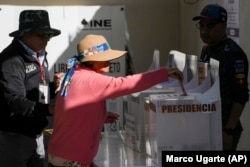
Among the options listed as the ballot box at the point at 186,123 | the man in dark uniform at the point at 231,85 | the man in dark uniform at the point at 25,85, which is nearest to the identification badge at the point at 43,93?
the man in dark uniform at the point at 25,85

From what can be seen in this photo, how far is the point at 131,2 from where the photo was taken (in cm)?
550

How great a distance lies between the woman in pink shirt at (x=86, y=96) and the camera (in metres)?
2.81

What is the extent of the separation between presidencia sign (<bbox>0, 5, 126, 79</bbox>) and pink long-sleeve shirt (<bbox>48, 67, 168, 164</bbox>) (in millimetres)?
2055

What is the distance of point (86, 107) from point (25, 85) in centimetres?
79

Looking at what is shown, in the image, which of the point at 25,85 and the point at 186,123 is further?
the point at 25,85

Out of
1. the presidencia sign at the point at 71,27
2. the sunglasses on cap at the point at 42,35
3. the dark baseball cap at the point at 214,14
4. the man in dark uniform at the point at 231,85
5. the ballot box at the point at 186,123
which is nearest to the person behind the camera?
the ballot box at the point at 186,123

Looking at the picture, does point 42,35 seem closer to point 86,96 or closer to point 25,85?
point 25,85

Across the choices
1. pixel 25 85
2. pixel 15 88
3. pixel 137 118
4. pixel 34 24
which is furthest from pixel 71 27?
pixel 137 118

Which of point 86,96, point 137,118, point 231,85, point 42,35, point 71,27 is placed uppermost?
point 42,35

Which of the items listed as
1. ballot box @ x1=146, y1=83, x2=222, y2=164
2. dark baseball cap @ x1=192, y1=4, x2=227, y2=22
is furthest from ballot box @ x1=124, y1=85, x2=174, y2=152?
dark baseball cap @ x1=192, y1=4, x2=227, y2=22

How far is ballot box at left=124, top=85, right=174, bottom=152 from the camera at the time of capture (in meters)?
3.23

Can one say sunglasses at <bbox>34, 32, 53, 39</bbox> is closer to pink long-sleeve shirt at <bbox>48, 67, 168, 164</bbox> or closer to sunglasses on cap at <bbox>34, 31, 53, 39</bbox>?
sunglasses on cap at <bbox>34, 31, 53, 39</bbox>

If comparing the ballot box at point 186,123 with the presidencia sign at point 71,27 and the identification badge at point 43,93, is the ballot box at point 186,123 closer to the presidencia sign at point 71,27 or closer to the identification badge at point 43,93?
the identification badge at point 43,93

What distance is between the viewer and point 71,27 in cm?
498
